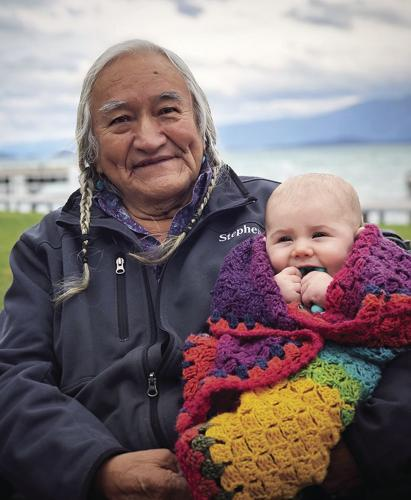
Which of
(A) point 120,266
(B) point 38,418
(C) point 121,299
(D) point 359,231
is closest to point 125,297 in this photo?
(C) point 121,299

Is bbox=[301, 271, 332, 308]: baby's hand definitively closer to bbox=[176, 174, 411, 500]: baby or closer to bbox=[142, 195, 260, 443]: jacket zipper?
bbox=[176, 174, 411, 500]: baby

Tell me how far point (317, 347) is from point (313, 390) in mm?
132

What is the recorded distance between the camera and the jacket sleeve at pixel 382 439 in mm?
1640

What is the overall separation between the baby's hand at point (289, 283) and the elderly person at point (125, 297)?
0.36 meters

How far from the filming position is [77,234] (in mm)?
2342

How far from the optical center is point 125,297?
2.18 meters

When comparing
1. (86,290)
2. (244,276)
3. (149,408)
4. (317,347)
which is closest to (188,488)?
(149,408)

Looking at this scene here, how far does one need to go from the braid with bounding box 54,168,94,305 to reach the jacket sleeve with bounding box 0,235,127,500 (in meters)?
0.11

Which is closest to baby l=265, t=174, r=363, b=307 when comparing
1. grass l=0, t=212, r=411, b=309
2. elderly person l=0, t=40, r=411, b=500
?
elderly person l=0, t=40, r=411, b=500

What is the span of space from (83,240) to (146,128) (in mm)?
513

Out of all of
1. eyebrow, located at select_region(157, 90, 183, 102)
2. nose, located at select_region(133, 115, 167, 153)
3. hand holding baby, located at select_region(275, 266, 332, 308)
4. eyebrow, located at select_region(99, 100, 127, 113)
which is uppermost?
eyebrow, located at select_region(157, 90, 183, 102)

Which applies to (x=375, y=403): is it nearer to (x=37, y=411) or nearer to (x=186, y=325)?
(x=186, y=325)

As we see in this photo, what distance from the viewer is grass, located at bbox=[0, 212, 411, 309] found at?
519 cm

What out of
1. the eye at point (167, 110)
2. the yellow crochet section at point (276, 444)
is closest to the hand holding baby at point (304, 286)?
the yellow crochet section at point (276, 444)
